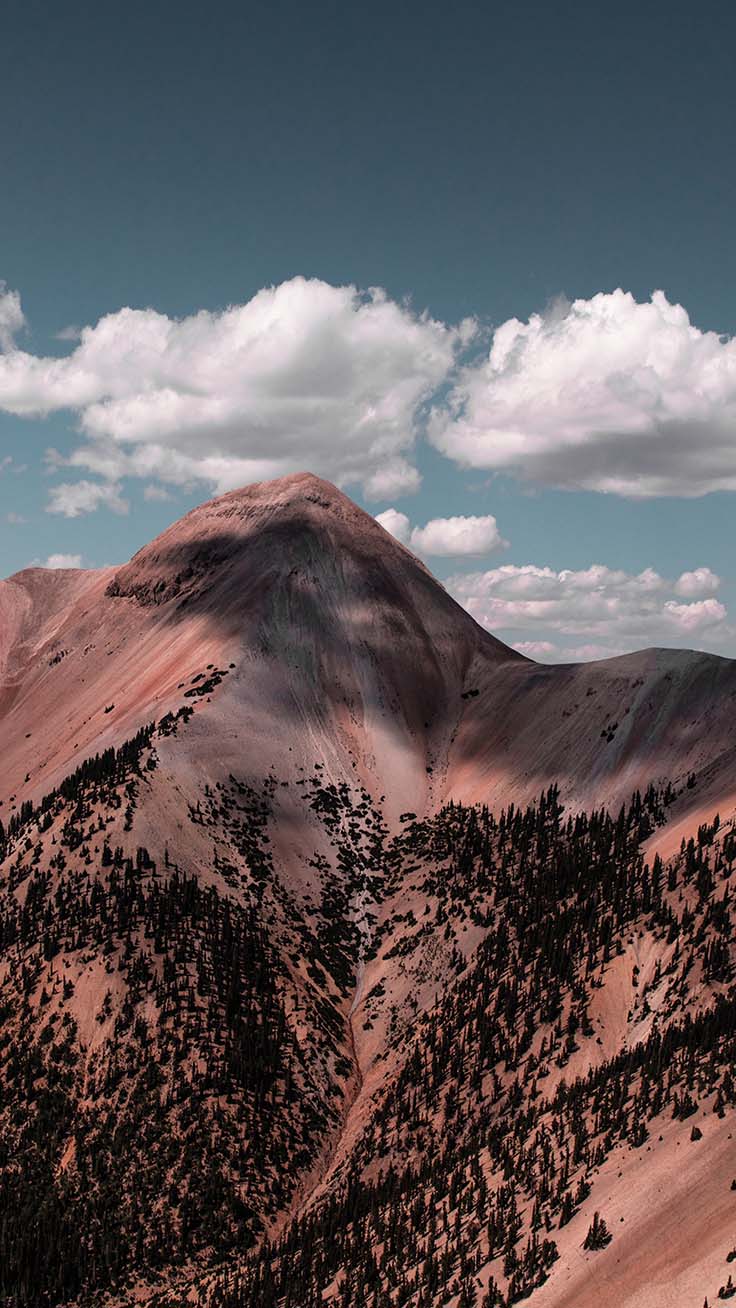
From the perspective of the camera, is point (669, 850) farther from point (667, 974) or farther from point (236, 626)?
point (236, 626)

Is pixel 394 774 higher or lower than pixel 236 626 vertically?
lower

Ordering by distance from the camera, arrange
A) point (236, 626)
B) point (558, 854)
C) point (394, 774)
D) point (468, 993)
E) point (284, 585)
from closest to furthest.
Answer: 1. point (468, 993)
2. point (558, 854)
3. point (394, 774)
4. point (236, 626)
5. point (284, 585)

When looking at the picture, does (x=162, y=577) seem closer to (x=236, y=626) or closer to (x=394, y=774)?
(x=236, y=626)

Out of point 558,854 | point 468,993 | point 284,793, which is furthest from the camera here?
point 284,793

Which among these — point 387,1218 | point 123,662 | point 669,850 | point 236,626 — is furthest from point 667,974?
point 123,662

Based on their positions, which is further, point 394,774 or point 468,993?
point 394,774

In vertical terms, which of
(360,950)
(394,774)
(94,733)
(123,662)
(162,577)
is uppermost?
(162,577)
